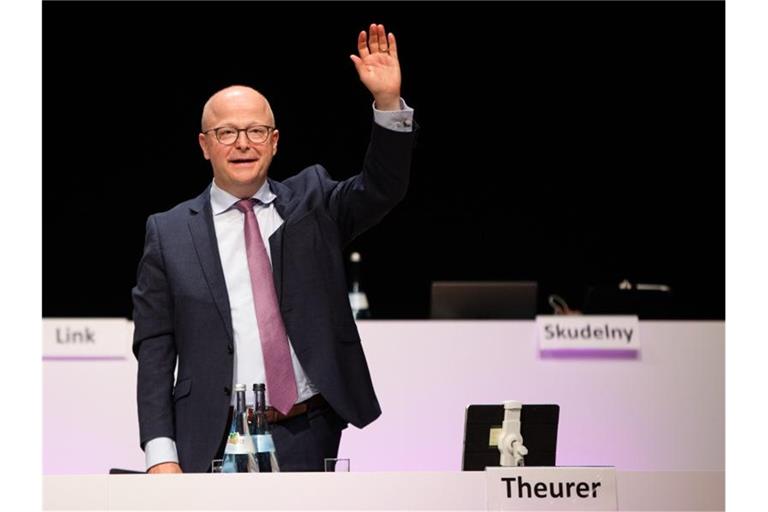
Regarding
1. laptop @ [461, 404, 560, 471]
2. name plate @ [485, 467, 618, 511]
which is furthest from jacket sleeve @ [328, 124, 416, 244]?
name plate @ [485, 467, 618, 511]

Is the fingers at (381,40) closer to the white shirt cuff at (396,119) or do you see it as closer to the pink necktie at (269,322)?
the white shirt cuff at (396,119)

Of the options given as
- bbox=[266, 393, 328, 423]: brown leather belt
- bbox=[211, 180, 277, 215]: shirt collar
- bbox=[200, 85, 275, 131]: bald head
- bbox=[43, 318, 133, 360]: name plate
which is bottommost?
bbox=[266, 393, 328, 423]: brown leather belt

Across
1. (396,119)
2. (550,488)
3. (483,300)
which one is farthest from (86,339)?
(550,488)

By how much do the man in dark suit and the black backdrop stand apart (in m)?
4.28

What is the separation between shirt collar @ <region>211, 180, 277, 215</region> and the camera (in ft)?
9.71

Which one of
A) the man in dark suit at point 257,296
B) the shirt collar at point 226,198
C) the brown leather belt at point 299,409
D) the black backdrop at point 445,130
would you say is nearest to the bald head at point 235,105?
the man in dark suit at point 257,296

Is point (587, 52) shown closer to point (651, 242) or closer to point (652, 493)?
point (651, 242)

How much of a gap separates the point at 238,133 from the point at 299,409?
0.63 meters

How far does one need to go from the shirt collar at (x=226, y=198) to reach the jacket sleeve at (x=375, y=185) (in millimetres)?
151

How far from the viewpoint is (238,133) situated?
2.87 m

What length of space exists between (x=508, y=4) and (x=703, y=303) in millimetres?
2099

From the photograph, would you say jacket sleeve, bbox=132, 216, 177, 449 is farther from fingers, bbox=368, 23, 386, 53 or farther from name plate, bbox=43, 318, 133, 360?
name plate, bbox=43, 318, 133, 360

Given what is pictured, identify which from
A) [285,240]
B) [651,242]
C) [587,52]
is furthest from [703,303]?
[285,240]

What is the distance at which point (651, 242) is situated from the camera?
746cm
